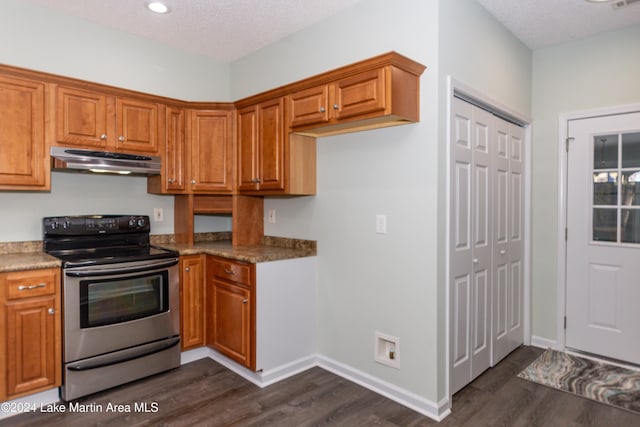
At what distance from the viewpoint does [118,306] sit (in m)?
2.76

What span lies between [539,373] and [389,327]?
1.32 m

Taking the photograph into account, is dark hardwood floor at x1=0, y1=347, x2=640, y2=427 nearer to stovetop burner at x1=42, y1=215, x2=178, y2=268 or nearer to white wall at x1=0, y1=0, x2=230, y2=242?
stovetop burner at x1=42, y1=215, x2=178, y2=268

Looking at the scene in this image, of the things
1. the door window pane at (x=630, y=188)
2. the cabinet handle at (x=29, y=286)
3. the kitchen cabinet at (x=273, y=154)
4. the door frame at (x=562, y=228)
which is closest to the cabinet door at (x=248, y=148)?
the kitchen cabinet at (x=273, y=154)

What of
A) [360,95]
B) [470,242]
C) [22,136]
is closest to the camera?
[360,95]

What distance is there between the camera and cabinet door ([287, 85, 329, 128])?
2652 mm

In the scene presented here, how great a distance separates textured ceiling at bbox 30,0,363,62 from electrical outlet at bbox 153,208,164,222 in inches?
58.5

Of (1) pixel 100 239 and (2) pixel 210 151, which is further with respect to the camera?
(2) pixel 210 151

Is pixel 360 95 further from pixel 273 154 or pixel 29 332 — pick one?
pixel 29 332

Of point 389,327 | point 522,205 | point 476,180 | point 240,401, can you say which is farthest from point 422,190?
point 240,401

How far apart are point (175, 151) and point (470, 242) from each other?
2454mm

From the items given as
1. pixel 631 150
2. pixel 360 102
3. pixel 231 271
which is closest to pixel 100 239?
pixel 231 271

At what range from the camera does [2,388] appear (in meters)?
2.35

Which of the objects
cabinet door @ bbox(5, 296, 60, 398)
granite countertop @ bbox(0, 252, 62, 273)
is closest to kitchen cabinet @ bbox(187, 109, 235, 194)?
granite countertop @ bbox(0, 252, 62, 273)

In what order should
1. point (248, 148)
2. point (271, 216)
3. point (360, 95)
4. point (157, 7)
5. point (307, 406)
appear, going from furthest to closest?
point (271, 216) < point (248, 148) < point (157, 7) < point (307, 406) < point (360, 95)
